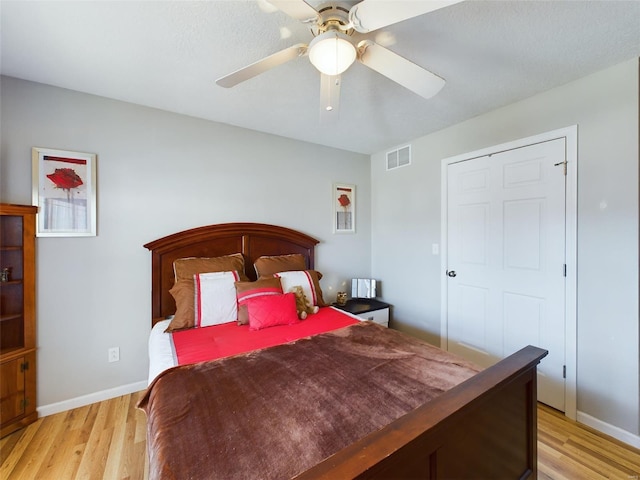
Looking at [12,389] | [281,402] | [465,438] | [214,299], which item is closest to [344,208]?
[214,299]

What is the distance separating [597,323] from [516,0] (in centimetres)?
206

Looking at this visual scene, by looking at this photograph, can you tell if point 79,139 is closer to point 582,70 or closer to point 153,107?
point 153,107

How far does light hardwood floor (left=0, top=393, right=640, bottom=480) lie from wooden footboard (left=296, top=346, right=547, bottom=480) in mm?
679

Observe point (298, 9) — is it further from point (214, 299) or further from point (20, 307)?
point (20, 307)

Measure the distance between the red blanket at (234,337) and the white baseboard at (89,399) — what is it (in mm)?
883

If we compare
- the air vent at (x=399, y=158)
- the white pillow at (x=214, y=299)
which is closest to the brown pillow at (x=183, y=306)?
the white pillow at (x=214, y=299)

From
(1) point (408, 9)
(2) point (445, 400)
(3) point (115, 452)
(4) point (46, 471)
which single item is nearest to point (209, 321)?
(3) point (115, 452)

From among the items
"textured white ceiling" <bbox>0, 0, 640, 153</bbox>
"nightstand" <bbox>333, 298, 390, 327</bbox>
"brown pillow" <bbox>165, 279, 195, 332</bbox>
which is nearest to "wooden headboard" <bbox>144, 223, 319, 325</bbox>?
"brown pillow" <bbox>165, 279, 195, 332</bbox>

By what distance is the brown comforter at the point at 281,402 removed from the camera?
84 centimetres

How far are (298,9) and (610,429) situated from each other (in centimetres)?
304

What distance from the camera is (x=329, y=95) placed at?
150 centimetres

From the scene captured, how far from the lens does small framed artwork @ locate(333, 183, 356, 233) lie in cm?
343

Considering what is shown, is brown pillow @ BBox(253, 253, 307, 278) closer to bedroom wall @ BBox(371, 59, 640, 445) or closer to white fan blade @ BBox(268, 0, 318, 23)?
white fan blade @ BBox(268, 0, 318, 23)

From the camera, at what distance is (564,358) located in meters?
2.03
